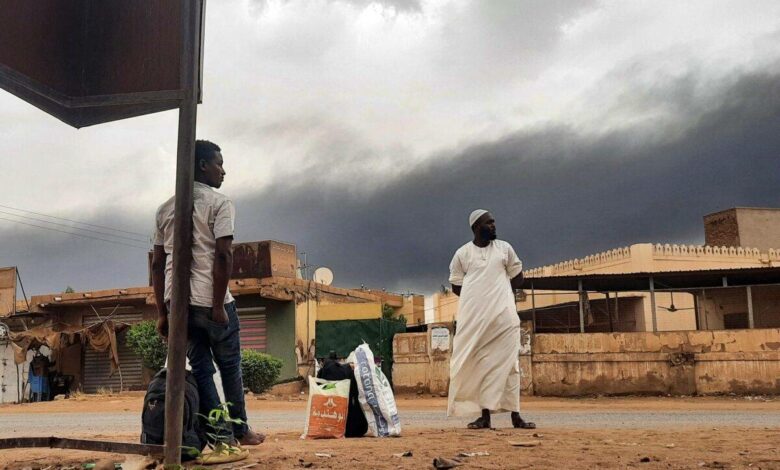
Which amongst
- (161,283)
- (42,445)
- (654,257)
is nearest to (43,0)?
(161,283)

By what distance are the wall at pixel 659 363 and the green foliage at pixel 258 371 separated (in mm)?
7350

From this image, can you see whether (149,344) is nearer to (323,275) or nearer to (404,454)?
(323,275)

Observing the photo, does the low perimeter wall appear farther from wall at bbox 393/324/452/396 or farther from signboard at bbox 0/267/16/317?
signboard at bbox 0/267/16/317

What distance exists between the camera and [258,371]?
19406mm

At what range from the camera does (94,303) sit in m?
25.4

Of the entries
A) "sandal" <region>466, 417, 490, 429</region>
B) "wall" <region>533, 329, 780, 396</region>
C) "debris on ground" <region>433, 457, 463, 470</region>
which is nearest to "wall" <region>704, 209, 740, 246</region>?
"wall" <region>533, 329, 780, 396</region>

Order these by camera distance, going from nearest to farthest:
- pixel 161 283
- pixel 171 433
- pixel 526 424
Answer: pixel 171 433, pixel 161 283, pixel 526 424

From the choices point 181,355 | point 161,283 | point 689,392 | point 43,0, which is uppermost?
point 43,0

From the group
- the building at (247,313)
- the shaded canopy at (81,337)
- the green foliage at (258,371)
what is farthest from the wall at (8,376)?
the green foliage at (258,371)

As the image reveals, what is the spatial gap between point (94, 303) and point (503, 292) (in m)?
21.9

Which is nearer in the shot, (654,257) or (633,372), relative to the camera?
(633,372)

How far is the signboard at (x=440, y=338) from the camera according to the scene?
17.4 m

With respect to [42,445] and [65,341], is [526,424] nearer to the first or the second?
[42,445]

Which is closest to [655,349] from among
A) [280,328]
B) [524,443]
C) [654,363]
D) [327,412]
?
[654,363]
